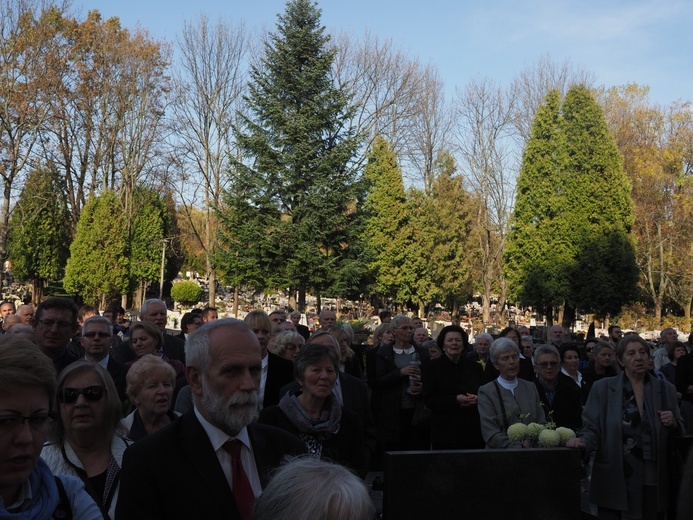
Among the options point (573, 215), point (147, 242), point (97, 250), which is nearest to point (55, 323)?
point (573, 215)

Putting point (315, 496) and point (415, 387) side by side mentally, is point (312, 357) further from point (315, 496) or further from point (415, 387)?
point (415, 387)

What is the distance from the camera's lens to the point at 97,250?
48.7 metres

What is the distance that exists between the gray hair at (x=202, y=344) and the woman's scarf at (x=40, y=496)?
0.83 meters

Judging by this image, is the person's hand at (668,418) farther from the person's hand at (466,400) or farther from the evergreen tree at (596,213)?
the evergreen tree at (596,213)

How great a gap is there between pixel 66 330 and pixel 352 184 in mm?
33722

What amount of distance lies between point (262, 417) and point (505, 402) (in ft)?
8.81

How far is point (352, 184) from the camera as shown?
39906mm

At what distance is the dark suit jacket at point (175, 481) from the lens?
2.86m

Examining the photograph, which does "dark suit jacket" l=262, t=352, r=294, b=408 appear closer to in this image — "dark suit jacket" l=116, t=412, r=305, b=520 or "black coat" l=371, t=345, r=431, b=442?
"black coat" l=371, t=345, r=431, b=442

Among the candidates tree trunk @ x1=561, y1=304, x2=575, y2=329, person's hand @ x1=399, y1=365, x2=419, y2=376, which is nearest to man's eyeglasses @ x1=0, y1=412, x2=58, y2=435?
person's hand @ x1=399, y1=365, x2=419, y2=376

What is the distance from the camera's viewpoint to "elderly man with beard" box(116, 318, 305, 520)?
9.43 feet

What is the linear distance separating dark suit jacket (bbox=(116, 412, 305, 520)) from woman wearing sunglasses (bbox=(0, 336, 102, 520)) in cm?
48

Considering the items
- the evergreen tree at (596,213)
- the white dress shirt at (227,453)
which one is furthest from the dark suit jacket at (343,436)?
the evergreen tree at (596,213)

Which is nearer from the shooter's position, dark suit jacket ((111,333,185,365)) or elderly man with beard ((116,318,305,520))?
elderly man with beard ((116,318,305,520))
